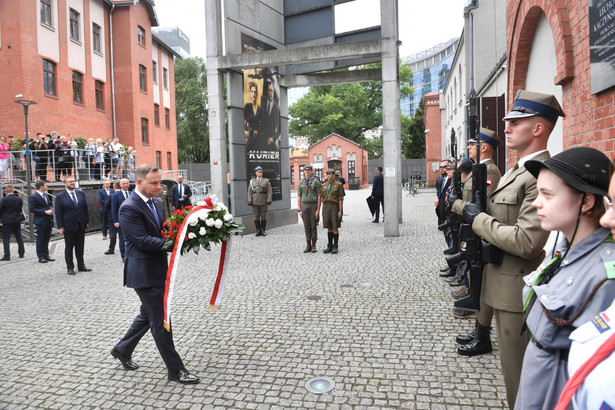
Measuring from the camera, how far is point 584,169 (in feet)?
5.86

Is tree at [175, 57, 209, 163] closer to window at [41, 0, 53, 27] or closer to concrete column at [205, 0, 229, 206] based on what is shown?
window at [41, 0, 53, 27]

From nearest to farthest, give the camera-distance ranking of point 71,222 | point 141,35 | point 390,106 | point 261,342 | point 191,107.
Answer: point 261,342
point 71,222
point 390,106
point 141,35
point 191,107

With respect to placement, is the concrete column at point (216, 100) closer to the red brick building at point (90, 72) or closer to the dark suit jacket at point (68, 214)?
the dark suit jacket at point (68, 214)

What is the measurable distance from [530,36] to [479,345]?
5413 millimetres

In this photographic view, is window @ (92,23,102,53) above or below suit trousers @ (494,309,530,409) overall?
above

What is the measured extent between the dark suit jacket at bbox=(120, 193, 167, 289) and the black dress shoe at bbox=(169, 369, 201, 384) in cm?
80

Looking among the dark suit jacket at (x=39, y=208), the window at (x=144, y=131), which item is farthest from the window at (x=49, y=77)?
the dark suit jacket at (x=39, y=208)

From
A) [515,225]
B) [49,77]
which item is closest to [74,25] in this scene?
[49,77]

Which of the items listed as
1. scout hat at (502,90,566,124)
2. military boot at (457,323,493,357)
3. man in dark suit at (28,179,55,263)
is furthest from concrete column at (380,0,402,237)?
scout hat at (502,90,566,124)

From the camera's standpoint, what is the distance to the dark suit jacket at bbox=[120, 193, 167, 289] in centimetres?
403

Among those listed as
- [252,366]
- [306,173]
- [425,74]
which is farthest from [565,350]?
[425,74]

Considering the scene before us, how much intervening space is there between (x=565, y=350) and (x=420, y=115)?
230 feet

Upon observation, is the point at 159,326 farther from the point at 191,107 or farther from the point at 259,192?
the point at 191,107

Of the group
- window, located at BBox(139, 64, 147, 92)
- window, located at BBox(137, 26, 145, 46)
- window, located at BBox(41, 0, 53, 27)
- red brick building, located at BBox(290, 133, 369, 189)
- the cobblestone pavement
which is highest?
window, located at BBox(137, 26, 145, 46)
